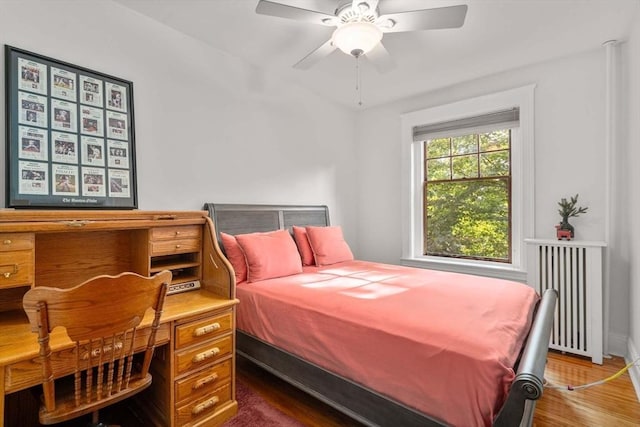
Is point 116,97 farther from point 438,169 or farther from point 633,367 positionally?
point 633,367

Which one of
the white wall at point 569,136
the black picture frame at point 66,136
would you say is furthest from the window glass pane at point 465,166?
the black picture frame at point 66,136

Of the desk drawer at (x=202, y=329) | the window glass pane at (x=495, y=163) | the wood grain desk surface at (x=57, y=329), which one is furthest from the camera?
the window glass pane at (x=495, y=163)

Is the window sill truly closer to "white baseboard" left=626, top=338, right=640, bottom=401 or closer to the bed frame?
"white baseboard" left=626, top=338, right=640, bottom=401

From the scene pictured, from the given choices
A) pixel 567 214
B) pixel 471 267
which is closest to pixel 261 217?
pixel 471 267

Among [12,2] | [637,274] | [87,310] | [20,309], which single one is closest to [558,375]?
[637,274]

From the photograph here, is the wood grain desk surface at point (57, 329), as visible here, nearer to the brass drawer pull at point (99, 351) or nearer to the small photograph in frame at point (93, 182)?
the brass drawer pull at point (99, 351)

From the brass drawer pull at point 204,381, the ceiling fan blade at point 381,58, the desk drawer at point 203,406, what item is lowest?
the desk drawer at point 203,406

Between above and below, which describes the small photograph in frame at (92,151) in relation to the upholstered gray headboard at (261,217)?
above

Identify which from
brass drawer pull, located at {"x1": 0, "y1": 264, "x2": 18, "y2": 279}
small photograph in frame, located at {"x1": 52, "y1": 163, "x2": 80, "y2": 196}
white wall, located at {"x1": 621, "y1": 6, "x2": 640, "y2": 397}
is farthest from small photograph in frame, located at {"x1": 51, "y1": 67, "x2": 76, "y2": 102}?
white wall, located at {"x1": 621, "y1": 6, "x2": 640, "y2": 397}

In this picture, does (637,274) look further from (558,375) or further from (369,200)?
(369,200)

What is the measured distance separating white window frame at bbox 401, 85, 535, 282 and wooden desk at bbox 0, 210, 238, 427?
271 cm

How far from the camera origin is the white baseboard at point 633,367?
217 cm

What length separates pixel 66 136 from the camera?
1943 millimetres

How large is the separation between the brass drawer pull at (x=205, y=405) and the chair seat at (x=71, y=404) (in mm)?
400
